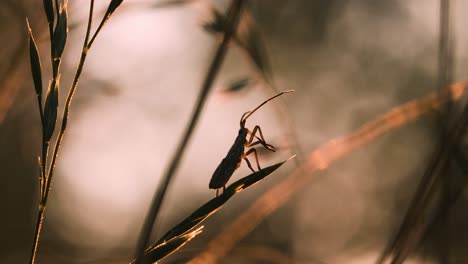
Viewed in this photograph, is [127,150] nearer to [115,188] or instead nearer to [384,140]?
[115,188]

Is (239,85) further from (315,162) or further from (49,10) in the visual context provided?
(49,10)

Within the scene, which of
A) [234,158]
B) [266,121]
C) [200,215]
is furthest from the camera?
[266,121]

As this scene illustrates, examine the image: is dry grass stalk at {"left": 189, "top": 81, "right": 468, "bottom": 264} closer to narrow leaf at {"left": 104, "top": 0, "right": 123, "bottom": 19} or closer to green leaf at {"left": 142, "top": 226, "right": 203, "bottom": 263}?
green leaf at {"left": 142, "top": 226, "right": 203, "bottom": 263}

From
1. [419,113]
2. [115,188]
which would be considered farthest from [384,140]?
[419,113]

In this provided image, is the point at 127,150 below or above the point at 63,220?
below

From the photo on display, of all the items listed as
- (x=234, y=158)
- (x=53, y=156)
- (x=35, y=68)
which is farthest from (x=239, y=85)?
(x=53, y=156)

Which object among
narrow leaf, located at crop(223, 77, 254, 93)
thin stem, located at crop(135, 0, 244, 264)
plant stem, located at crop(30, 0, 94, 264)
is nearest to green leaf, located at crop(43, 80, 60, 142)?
plant stem, located at crop(30, 0, 94, 264)

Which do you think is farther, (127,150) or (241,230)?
(127,150)
